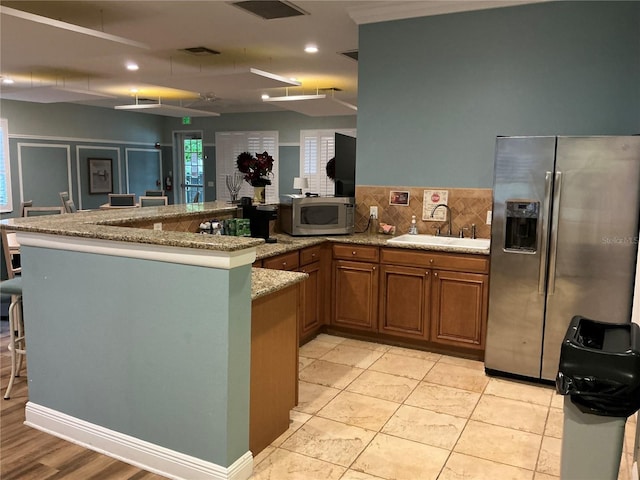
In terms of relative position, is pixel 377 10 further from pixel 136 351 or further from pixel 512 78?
pixel 136 351

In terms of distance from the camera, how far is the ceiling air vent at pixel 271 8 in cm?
436

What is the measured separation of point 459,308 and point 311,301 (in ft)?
3.99

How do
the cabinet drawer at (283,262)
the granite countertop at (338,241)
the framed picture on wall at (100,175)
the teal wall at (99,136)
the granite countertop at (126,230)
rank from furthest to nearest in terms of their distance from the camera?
the framed picture on wall at (100,175)
the teal wall at (99,136)
the granite countertop at (338,241)
the cabinet drawer at (283,262)
the granite countertop at (126,230)

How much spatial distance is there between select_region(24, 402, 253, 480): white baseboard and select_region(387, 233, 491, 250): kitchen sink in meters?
2.34

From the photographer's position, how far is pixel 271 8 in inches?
176

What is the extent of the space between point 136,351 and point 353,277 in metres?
2.27

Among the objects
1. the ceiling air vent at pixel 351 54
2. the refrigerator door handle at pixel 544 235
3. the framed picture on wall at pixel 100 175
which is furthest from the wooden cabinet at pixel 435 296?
the framed picture on wall at pixel 100 175

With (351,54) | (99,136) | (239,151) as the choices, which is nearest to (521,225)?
(351,54)

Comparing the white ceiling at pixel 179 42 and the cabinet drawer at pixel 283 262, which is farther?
the white ceiling at pixel 179 42

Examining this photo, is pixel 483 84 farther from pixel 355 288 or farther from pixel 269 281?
pixel 269 281

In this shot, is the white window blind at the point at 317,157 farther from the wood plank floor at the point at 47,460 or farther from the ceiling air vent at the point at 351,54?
the wood plank floor at the point at 47,460

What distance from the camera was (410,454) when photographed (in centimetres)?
276

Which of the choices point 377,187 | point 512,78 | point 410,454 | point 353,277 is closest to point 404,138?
point 377,187

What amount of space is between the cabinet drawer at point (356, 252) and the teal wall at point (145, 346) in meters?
2.12
